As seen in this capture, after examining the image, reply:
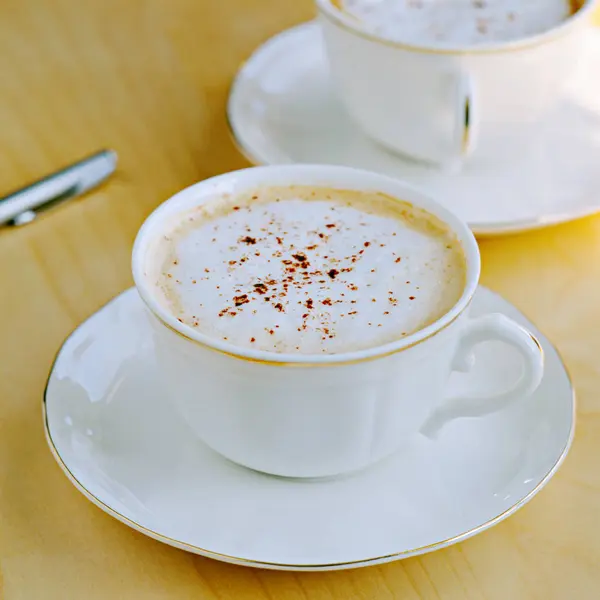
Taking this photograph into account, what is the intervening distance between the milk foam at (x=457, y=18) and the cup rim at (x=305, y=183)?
289 mm

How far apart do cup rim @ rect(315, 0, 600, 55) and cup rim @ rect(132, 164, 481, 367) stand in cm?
23

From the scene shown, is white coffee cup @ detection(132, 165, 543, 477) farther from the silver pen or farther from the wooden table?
the silver pen

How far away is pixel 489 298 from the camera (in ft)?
3.10

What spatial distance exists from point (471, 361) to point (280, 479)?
177 millimetres

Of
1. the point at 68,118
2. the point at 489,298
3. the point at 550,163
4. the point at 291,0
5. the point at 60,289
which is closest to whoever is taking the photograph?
the point at 489,298

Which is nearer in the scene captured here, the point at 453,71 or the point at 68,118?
the point at 453,71

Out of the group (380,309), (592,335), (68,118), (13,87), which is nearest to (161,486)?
(380,309)

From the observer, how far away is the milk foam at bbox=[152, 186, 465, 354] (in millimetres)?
744

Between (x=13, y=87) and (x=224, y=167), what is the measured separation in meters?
0.37

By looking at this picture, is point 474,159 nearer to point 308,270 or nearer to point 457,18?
point 457,18

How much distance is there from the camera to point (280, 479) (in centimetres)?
78

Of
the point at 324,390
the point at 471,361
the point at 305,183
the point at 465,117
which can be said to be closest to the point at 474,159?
the point at 465,117

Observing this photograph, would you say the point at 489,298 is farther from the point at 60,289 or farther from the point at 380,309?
the point at 60,289

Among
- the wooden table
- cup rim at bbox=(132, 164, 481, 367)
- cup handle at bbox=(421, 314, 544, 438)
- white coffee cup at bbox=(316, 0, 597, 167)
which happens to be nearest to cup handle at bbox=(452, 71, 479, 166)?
white coffee cup at bbox=(316, 0, 597, 167)
